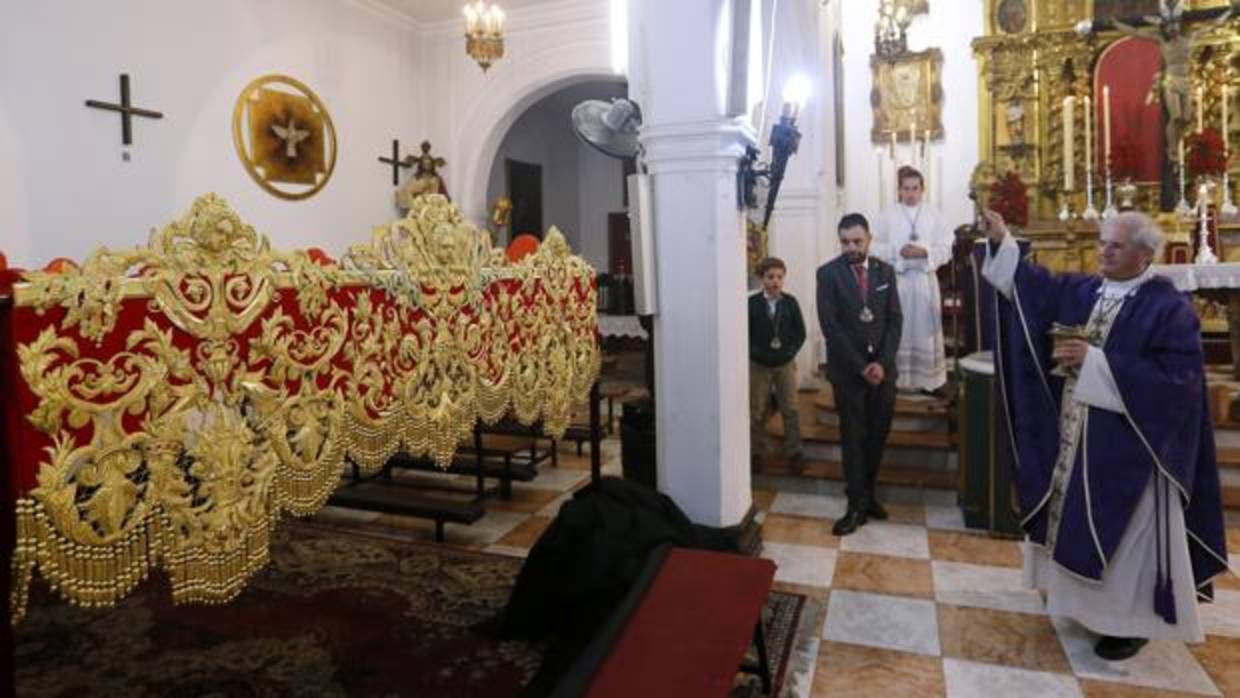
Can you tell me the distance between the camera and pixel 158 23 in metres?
6.83

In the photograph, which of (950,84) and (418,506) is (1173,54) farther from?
(418,506)

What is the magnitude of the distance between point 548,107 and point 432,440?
11543 millimetres

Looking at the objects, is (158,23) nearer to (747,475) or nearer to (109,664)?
(109,664)

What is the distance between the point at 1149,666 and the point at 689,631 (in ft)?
6.40

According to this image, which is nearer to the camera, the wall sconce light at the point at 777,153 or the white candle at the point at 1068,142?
the wall sconce light at the point at 777,153

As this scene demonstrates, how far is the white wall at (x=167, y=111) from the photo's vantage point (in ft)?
19.5

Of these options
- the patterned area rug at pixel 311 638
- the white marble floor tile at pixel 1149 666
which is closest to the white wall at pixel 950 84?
the white marble floor tile at pixel 1149 666

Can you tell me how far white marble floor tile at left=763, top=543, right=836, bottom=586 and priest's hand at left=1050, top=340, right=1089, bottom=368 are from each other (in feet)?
4.84

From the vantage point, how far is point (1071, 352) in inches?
128

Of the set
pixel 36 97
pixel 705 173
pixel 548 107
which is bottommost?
pixel 705 173

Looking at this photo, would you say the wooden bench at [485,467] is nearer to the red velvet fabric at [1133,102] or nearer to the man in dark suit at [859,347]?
the man in dark suit at [859,347]

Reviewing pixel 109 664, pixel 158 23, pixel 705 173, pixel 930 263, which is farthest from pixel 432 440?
pixel 158 23

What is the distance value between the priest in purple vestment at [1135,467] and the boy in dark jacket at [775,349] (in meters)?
2.25

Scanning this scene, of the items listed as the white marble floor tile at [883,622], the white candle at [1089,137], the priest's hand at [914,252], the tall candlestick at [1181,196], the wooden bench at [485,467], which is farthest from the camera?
the white candle at [1089,137]
